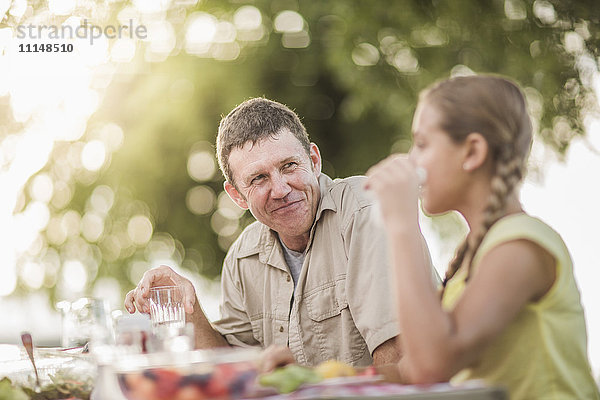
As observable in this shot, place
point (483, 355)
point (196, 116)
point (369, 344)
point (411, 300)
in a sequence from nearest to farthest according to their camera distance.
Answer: point (411, 300) < point (483, 355) < point (369, 344) < point (196, 116)

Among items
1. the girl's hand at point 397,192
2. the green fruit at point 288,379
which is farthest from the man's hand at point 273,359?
the girl's hand at point 397,192

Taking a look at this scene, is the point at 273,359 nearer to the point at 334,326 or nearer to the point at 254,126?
the point at 334,326

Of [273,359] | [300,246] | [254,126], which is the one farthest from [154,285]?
[273,359]

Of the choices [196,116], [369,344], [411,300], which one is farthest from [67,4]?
[411,300]

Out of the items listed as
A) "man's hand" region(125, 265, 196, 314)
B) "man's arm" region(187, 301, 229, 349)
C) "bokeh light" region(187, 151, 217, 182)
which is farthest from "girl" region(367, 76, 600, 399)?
"bokeh light" region(187, 151, 217, 182)

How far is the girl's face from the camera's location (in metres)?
1.60

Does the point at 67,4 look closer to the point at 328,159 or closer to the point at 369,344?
the point at 328,159

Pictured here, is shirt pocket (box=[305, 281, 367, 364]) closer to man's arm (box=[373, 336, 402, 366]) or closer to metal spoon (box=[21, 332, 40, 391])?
man's arm (box=[373, 336, 402, 366])

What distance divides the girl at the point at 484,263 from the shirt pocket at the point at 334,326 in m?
1.06

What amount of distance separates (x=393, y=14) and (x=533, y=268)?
4702 millimetres

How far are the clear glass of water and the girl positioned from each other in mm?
1149

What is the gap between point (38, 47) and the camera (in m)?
6.18

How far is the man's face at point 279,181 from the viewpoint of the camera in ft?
9.11

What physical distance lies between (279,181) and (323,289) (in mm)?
429
